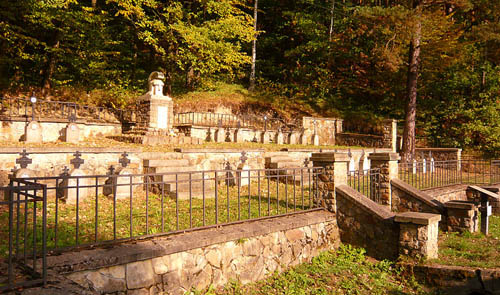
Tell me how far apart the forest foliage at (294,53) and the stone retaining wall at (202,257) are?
12646mm

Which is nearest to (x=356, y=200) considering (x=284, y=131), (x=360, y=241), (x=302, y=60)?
(x=360, y=241)

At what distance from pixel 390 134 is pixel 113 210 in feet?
58.9

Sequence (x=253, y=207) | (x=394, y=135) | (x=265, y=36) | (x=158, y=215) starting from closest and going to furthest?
(x=158, y=215) < (x=253, y=207) < (x=394, y=135) < (x=265, y=36)

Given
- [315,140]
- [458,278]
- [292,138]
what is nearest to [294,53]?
[315,140]

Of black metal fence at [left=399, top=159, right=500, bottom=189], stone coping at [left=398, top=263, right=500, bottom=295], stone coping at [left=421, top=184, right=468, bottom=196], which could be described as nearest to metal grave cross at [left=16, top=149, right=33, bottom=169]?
stone coping at [left=398, top=263, right=500, bottom=295]

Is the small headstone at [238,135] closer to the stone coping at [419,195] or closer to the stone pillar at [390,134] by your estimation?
the stone pillar at [390,134]

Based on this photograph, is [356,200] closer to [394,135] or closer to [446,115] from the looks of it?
[394,135]

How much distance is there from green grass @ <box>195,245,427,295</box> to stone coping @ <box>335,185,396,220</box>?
90 cm

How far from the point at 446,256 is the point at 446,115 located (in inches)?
747

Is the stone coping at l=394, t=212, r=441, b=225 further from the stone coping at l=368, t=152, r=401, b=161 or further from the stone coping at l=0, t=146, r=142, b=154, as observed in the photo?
the stone coping at l=0, t=146, r=142, b=154

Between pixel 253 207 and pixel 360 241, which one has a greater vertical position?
pixel 253 207

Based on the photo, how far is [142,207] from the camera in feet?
25.6

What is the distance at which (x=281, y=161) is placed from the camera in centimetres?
1366

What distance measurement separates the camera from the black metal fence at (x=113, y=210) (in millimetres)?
4188
